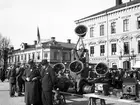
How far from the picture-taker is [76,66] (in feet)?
38.1

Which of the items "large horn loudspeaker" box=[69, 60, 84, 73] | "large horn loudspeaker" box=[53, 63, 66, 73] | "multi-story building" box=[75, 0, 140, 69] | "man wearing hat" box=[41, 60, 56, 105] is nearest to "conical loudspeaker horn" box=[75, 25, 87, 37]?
"large horn loudspeaker" box=[69, 60, 84, 73]

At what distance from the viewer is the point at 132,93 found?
555cm

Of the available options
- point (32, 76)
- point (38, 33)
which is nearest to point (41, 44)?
point (38, 33)

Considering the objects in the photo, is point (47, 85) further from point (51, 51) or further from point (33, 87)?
point (51, 51)

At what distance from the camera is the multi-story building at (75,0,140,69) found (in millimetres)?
33031

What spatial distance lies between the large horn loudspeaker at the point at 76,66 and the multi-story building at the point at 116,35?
73.9 ft

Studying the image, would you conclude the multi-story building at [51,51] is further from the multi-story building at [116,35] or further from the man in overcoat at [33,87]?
the man in overcoat at [33,87]

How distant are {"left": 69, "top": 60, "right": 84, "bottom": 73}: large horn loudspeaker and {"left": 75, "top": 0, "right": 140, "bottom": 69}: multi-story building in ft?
73.9

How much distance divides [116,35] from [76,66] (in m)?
25.5

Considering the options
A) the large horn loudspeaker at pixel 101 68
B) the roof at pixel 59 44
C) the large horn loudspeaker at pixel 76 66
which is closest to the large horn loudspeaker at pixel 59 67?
the large horn loudspeaker at pixel 76 66

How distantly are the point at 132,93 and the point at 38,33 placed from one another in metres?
53.4

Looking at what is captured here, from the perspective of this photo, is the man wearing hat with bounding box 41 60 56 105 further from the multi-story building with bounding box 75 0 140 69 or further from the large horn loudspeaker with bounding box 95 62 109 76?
the multi-story building with bounding box 75 0 140 69

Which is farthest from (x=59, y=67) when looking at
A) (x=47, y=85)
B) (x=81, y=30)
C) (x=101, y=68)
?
(x=47, y=85)

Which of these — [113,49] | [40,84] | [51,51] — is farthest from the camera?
[51,51]
